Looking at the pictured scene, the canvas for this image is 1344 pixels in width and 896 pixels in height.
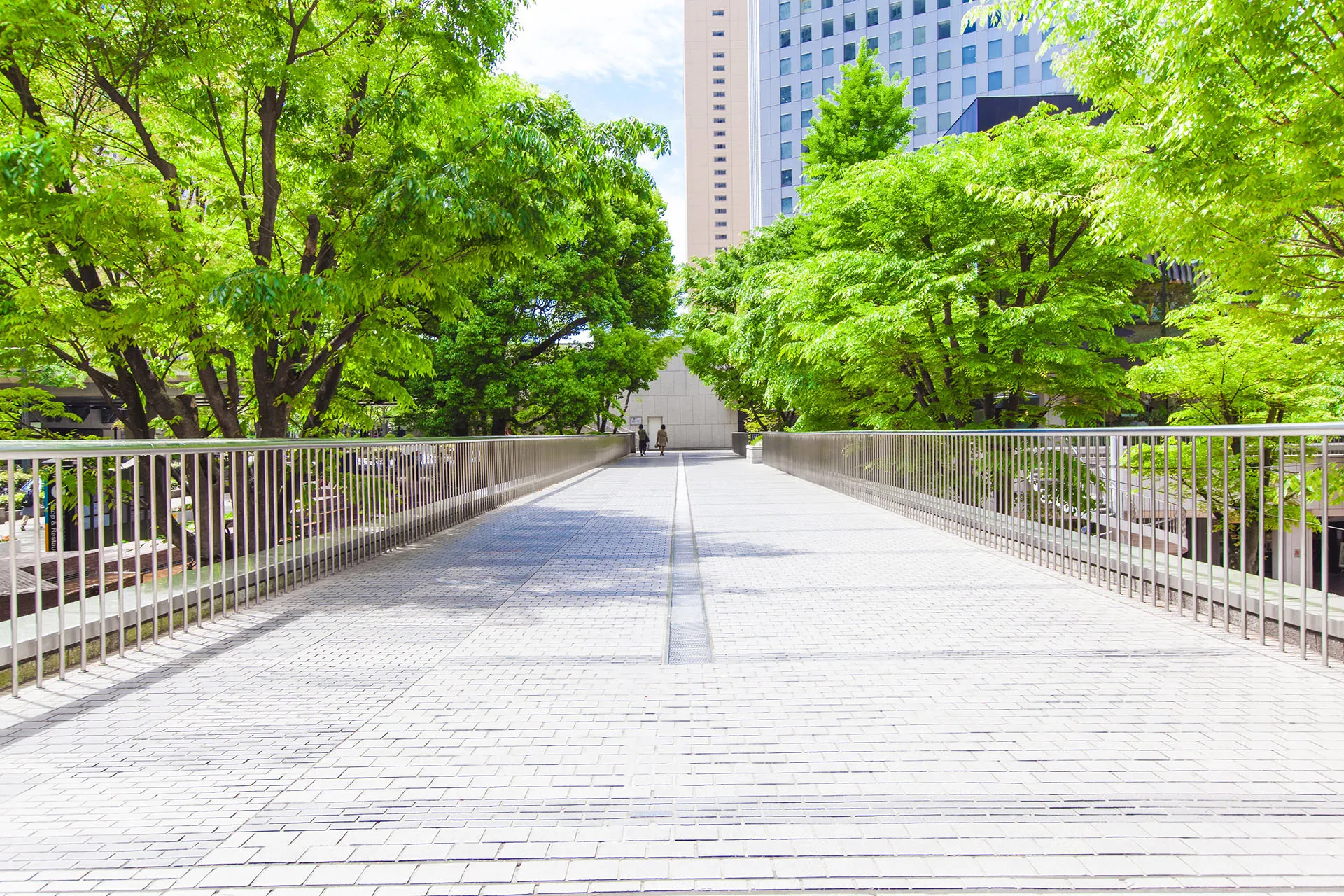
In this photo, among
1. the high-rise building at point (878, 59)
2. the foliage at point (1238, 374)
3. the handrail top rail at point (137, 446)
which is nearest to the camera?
the handrail top rail at point (137, 446)

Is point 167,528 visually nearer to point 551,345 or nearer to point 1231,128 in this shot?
point 1231,128

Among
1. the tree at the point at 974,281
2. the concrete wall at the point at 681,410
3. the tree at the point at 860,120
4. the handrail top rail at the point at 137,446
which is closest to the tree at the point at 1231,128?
the tree at the point at 974,281

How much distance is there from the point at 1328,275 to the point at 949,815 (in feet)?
27.0

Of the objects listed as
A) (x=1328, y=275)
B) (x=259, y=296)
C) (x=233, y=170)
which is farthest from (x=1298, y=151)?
(x=233, y=170)

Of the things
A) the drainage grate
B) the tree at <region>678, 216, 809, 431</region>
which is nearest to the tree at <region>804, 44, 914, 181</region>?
the tree at <region>678, 216, 809, 431</region>

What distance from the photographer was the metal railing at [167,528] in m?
4.25

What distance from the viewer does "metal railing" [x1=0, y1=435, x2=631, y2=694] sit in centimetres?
425

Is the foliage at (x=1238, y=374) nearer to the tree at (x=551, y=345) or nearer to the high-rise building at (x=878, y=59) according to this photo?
the tree at (x=551, y=345)

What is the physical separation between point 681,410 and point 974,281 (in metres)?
52.2

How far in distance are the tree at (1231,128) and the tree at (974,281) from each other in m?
2.29

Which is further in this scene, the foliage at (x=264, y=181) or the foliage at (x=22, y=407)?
the foliage at (x=22, y=407)

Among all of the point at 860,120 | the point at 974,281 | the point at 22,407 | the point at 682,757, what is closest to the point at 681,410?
the point at 860,120

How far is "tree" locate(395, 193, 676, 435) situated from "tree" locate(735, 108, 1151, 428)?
11.7 meters

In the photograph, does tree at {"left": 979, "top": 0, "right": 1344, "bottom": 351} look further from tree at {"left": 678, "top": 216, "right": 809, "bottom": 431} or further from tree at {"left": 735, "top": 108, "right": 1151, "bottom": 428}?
tree at {"left": 678, "top": 216, "right": 809, "bottom": 431}
